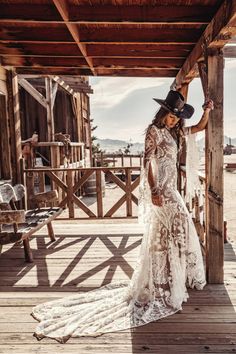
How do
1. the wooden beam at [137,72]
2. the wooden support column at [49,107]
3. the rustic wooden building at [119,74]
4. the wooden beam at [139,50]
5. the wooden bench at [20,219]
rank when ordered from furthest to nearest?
the wooden support column at [49,107] < the wooden beam at [137,72] < the wooden beam at [139,50] < the wooden bench at [20,219] < the rustic wooden building at [119,74]

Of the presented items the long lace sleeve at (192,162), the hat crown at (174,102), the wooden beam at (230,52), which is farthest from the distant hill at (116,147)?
the hat crown at (174,102)

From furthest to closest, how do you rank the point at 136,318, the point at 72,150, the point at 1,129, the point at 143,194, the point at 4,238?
the point at 72,150, the point at 1,129, the point at 4,238, the point at 143,194, the point at 136,318

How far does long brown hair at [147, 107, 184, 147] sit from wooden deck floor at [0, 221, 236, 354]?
170 cm

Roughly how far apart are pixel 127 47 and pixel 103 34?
0.66m

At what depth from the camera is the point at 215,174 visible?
376cm

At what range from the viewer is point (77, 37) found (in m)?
4.12

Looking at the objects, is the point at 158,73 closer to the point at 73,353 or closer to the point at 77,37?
the point at 77,37

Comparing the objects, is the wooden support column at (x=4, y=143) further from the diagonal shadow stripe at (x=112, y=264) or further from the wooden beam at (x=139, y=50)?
the diagonal shadow stripe at (x=112, y=264)

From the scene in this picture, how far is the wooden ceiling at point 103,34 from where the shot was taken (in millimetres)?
3471

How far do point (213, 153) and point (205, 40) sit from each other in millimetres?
1277

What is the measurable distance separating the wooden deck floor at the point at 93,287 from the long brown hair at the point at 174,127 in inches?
66.9

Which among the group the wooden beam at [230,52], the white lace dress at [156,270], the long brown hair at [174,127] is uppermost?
the wooden beam at [230,52]

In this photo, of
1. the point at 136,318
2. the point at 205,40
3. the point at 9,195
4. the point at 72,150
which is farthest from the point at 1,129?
the point at 72,150

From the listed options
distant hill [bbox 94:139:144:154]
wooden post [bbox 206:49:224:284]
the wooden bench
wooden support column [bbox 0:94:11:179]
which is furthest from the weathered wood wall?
distant hill [bbox 94:139:144:154]
